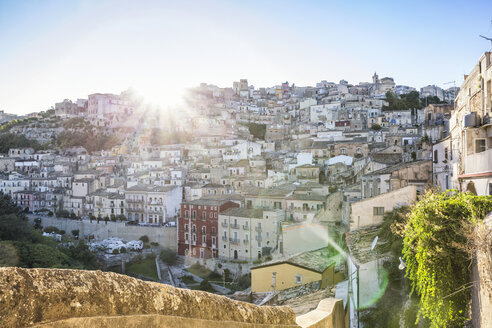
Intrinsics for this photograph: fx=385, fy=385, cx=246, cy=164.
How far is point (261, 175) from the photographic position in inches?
1839

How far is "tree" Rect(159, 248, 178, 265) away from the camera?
128 feet

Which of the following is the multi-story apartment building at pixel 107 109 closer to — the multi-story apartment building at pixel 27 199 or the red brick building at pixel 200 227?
the multi-story apartment building at pixel 27 199

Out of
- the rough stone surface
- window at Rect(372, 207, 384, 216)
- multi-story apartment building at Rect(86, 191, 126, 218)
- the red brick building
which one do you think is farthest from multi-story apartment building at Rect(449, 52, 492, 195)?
multi-story apartment building at Rect(86, 191, 126, 218)

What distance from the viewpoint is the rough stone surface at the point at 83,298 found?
1961 mm

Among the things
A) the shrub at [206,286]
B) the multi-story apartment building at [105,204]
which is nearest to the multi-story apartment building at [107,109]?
the multi-story apartment building at [105,204]

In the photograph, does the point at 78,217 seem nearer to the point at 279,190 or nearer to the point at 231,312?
the point at 279,190

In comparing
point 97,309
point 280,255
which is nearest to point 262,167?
point 280,255

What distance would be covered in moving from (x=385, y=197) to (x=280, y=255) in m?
12.5

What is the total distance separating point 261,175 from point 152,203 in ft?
44.3

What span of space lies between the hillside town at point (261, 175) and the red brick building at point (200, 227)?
0.13 m

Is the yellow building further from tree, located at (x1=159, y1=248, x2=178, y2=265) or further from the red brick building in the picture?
tree, located at (x1=159, y1=248, x2=178, y2=265)

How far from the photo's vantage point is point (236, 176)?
1816 inches

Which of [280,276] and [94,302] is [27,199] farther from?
[94,302]

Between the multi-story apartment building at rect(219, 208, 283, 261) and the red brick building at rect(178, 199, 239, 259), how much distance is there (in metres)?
0.95
